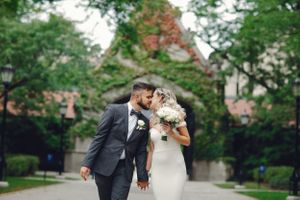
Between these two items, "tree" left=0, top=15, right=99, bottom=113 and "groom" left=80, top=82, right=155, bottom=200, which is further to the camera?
"tree" left=0, top=15, right=99, bottom=113

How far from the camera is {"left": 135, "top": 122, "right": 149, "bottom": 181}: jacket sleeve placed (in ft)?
23.4

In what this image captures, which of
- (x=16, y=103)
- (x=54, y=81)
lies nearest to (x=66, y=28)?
(x=54, y=81)

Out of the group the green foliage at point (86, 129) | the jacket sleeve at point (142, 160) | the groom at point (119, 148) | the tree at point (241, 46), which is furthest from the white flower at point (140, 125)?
the green foliage at point (86, 129)

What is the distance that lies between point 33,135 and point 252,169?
12.1m

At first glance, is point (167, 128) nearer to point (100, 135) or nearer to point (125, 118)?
point (125, 118)

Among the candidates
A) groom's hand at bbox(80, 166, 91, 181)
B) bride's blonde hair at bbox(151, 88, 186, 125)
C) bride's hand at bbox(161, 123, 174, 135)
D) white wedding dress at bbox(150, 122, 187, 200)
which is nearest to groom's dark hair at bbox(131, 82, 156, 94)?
bride's blonde hair at bbox(151, 88, 186, 125)

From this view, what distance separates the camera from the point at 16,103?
1217 inches

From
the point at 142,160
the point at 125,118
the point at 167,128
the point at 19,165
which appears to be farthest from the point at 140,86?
the point at 19,165

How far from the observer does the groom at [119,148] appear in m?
6.99

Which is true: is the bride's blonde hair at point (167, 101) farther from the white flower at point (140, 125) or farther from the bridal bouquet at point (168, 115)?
the white flower at point (140, 125)

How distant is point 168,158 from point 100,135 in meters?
0.90

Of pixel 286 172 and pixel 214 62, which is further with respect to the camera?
pixel 214 62

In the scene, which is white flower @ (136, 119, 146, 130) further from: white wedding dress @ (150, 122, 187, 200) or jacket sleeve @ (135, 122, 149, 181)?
white wedding dress @ (150, 122, 187, 200)

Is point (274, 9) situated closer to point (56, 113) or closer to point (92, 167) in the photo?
point (92, 167)
